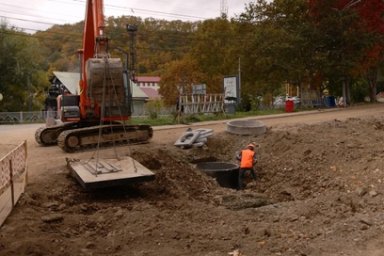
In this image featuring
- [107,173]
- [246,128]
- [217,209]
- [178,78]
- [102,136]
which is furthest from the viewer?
[178,78]

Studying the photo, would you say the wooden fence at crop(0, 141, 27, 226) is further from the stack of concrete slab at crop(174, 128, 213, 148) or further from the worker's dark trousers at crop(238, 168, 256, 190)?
the stack of concrete slab at crop(174, 128, 213, 148)

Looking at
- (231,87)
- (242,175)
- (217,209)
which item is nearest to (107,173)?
(217,209)

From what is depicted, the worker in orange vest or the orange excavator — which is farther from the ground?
the orange excavator

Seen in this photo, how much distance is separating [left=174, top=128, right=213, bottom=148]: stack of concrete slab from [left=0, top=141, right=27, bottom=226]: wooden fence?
6.35 metres

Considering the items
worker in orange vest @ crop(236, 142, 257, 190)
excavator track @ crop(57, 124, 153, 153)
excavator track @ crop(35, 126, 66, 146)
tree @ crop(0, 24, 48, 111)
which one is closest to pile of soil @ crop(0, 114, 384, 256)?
worker in orange vest @ crop(236, 142, 257, 190)

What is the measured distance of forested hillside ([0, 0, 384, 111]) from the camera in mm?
31922

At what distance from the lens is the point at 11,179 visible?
9383 millimetres

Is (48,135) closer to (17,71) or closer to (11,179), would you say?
(11,179)

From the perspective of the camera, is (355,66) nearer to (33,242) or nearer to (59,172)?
(59,172)

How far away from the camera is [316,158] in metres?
14.7

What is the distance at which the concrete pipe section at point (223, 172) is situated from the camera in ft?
47.6

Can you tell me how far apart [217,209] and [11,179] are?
3.97 meters

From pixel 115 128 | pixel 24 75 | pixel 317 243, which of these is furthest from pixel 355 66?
pixel 24 75

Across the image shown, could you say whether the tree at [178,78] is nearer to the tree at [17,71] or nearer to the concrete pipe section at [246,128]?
the tree at [17,71]
